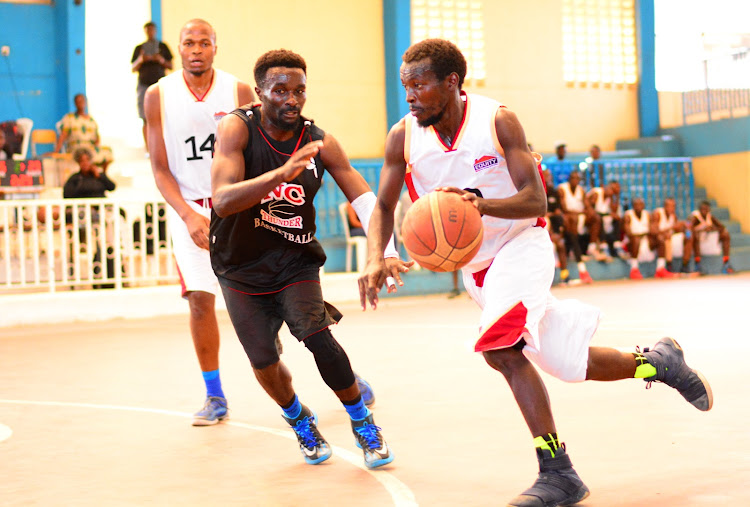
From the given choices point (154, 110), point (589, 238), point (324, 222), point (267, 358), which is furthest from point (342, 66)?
point (267, 358)

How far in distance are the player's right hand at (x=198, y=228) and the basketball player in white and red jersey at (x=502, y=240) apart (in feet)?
4.80

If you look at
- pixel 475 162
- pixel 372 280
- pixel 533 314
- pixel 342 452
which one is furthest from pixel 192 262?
pixel 533 314

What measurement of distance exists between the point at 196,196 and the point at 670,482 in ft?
10.2

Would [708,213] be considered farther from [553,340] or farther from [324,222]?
[553,340]

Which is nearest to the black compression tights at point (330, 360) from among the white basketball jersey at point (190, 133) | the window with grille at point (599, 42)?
the white basketball jersey at point (190, 133)

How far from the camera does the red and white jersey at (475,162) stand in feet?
13.0

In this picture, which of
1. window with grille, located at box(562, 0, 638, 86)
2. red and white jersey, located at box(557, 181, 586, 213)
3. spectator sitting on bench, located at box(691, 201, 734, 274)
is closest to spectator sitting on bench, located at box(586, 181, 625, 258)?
red and white jersey, located at box(557, 181, 586, 213)

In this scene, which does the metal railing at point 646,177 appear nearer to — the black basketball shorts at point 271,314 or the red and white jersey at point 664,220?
the red and white jersey at point 664,220

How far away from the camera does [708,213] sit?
1841 centimetres

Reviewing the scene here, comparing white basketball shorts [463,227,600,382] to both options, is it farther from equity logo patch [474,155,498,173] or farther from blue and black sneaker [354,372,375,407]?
blue and black sneaker [354,372,375,407]

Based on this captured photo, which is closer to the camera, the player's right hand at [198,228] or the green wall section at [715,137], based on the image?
the player's right hand at [198,228]

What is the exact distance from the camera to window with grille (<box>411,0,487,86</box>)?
805 inches

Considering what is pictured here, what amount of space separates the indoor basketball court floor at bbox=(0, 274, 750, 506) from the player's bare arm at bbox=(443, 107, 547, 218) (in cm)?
112

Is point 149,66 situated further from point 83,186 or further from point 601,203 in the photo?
point 601,203
